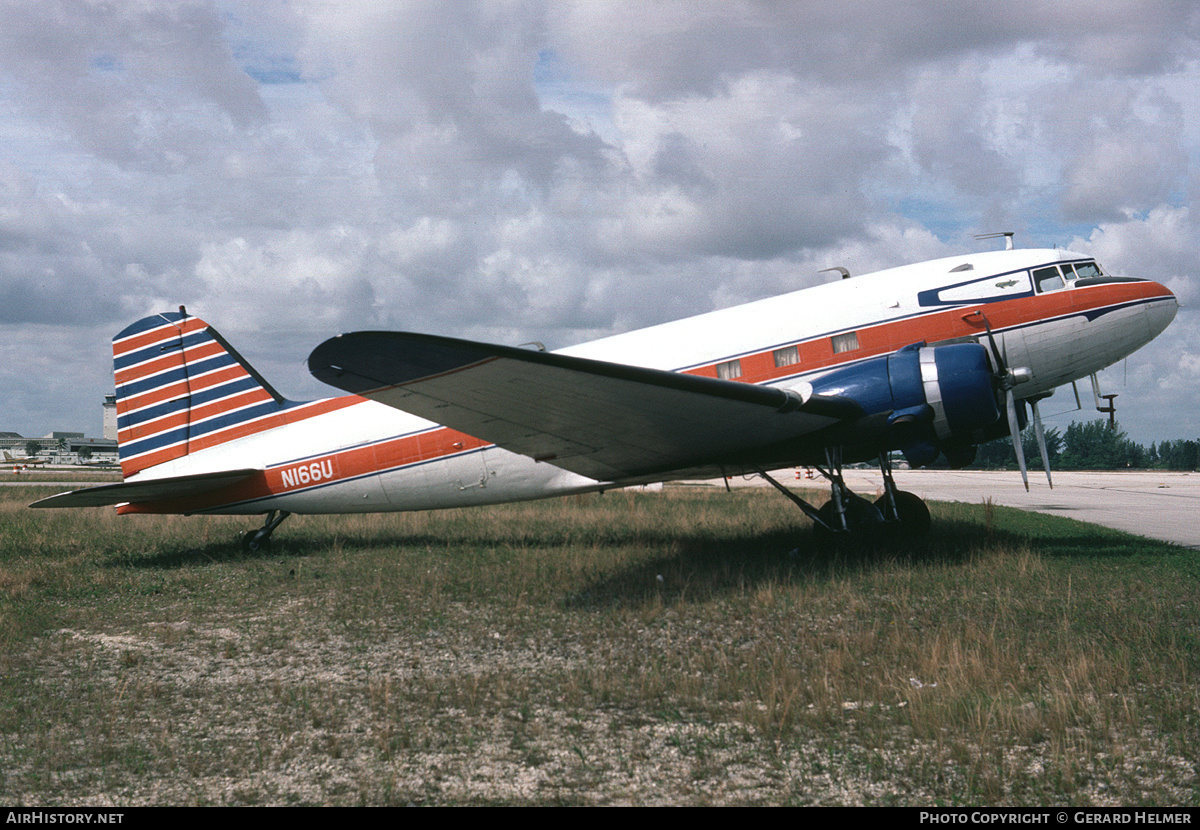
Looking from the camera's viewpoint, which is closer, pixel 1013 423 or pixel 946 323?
pixel 1013 423

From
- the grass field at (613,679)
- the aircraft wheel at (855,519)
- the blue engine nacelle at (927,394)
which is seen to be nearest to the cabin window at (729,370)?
the blue engine nacelle at (927,394)

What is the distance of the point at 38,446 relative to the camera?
502ft

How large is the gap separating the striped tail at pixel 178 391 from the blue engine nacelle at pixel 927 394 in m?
10.4

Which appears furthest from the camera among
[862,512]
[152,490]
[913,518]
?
[913,518]

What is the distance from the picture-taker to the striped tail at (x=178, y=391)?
13836mm

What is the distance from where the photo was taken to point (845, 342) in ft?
37.0

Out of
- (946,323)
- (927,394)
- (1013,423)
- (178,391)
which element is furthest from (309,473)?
(1013,423)

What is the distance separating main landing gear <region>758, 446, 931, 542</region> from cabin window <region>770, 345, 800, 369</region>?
1.48m

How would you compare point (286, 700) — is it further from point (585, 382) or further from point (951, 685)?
point (951, 685)

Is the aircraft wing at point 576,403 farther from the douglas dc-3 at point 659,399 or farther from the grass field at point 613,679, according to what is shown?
the grass field at point 613,679

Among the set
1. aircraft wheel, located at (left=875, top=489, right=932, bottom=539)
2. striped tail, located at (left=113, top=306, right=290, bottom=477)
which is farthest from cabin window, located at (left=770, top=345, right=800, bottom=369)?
striped tail, located at (left=113, top=306, right=290, bottom=477)

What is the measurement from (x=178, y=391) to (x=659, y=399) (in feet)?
34.0

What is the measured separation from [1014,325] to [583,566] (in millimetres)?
7574

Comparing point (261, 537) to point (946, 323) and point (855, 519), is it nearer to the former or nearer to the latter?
point (855, 519)
